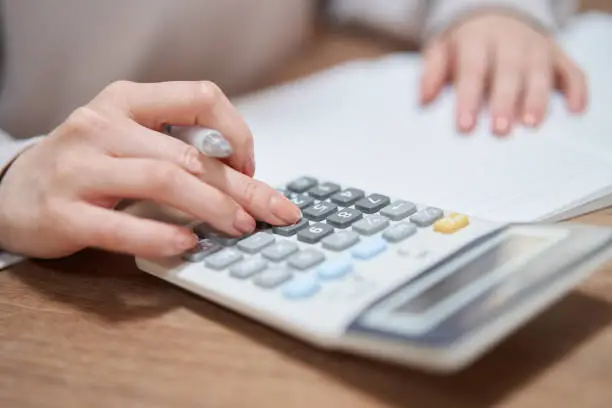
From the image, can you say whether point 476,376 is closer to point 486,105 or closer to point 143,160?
point 143,160

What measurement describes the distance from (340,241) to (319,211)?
1.5 inches

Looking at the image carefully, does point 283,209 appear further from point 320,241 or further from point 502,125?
point 502,125

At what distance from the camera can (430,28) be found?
0.70 meters

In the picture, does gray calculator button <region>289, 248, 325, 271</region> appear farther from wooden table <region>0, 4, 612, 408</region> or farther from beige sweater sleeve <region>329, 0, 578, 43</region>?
beige sweater sleeve <region>329, 0, 578, 43</region>

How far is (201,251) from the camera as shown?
0.35 metres

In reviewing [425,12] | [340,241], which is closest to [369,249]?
Result: [340,241]

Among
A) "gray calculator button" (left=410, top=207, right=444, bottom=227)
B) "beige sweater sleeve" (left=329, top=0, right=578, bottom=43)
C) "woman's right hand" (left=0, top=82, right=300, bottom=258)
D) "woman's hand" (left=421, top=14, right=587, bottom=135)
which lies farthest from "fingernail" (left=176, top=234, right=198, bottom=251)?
"beige sweater sleeve" (left=329, top=0, right=578, bottom=43)

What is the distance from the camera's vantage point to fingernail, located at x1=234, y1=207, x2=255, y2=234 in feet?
1.18

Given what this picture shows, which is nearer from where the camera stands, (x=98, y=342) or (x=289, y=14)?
(x=98, y=342)

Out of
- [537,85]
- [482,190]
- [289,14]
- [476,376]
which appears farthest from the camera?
[289,14]

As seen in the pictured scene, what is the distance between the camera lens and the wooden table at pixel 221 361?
28 cm

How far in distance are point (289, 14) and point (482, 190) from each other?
0.33m

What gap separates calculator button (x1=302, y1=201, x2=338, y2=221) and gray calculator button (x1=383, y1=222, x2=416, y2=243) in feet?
0.13

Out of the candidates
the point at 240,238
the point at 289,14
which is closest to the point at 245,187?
the point at 240,238
